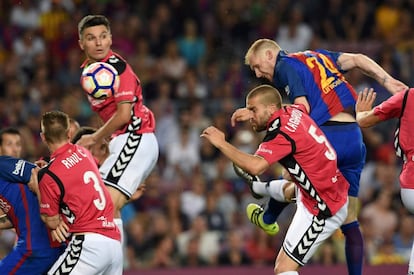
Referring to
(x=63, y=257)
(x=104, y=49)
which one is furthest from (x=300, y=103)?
(x=63, y=257)

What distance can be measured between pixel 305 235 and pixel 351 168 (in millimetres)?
1035

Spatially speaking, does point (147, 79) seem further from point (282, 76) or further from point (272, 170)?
point (282, 76)

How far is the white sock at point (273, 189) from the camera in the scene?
9125 mm

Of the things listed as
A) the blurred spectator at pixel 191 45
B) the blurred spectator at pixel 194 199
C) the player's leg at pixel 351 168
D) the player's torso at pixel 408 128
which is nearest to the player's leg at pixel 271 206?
the player's leg at pixel 351 168

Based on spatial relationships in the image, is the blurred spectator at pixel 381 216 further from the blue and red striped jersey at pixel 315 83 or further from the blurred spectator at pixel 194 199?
the blue and red striped jersey at pixel 315 83

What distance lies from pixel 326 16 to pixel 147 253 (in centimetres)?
505

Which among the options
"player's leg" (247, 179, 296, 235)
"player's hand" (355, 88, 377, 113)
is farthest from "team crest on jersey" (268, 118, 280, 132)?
"player's leg" (247, 179, 296, 235)

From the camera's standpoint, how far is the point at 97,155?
934 centimetres

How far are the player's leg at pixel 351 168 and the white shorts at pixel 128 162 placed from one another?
151 centimetres

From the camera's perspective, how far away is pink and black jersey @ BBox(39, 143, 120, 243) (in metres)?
7.54

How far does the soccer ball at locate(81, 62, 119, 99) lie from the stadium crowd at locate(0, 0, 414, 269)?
4261 millimetres

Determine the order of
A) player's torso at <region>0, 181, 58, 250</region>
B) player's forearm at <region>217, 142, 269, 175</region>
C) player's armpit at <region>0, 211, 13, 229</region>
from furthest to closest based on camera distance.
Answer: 1. player's armpit at <region>0, 211, 13, 229</region>
2. player's torso at <region>0, 181, 58, 250</region>
3. player's forearm at <region>217, 142, 269, 175</region>

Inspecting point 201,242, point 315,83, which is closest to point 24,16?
point 201,242

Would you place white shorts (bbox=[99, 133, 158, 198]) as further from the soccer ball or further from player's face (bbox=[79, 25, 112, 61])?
player's face (bbox=[79, 25, 112, 61])
